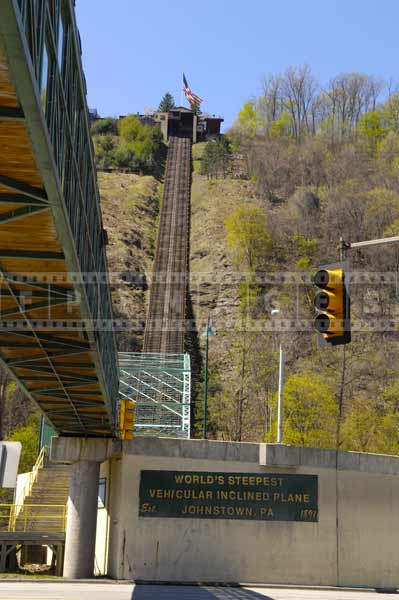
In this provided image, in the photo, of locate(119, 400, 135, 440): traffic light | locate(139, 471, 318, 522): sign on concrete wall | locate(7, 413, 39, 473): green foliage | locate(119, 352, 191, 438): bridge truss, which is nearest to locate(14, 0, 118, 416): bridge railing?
locate(119, 400, 135, 440): traffic light

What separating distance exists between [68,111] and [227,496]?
62.0 feet

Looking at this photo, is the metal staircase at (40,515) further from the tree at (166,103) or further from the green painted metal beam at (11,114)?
the tree at (166,103)

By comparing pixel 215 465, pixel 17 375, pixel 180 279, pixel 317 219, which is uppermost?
pixel 317 219

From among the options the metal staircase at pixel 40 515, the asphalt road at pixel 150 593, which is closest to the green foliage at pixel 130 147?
the metal staircase at pixel 40 515

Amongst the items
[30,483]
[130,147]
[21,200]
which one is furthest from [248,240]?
[21,200]

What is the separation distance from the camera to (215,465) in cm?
2770

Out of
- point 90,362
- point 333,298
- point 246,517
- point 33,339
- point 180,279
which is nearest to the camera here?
point 333,298

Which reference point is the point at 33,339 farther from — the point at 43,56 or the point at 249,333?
the point at 249,333

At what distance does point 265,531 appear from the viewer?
89.5 feet

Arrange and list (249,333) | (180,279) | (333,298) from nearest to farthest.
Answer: (333,298), (249,333), (180,279)

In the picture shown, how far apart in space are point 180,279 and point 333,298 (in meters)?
76.1

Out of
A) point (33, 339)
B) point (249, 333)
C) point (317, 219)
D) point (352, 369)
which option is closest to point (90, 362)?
point (33, 339)

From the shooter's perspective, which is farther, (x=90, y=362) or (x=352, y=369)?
(x=352, y=369)

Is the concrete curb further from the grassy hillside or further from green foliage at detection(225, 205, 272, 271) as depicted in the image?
green foliage at detection(225, 205, 272, 271)
